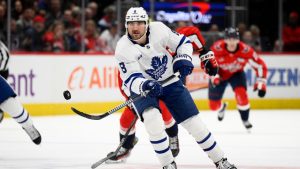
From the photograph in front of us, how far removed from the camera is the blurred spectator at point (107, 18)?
13625mm

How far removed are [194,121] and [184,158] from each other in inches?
59.9

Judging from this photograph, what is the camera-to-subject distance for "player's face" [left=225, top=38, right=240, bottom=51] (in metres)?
10.7

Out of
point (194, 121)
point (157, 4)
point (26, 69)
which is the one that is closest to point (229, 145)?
point (194, 121)

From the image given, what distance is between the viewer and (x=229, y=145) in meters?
8.77

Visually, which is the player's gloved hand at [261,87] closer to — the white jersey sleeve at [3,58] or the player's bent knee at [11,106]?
the white jersey sleeve at [3,58]

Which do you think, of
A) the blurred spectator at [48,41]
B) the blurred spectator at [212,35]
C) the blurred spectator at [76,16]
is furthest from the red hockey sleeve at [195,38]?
the blurred spectator at [212,35]

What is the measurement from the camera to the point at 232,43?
1074cm

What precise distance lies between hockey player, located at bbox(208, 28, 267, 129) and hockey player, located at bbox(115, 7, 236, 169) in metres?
4.27

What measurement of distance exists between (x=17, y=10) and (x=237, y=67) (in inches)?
137

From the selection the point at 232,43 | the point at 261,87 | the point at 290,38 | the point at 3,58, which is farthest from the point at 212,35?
the point at 3,58

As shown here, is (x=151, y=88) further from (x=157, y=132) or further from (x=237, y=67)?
(x=237, y=67)

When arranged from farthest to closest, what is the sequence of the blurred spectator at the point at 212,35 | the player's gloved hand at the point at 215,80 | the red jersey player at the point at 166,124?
the blurred spectator at the point at 212,35 → the player's gloved hand at the point at 215,80 → the red jersey player at the point at 166,124

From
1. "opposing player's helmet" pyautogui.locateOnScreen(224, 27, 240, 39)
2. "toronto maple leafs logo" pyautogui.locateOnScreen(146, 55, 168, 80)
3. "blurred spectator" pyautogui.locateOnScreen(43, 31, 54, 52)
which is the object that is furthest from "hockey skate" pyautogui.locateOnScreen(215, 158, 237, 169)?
"blurred spectator" pyautogui.locateOnScreen(43, 31, 54, 52)

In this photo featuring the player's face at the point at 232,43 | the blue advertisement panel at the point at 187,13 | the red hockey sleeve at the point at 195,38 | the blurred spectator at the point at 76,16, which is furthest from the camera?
the blue advertisement panel at the point at 187,13
